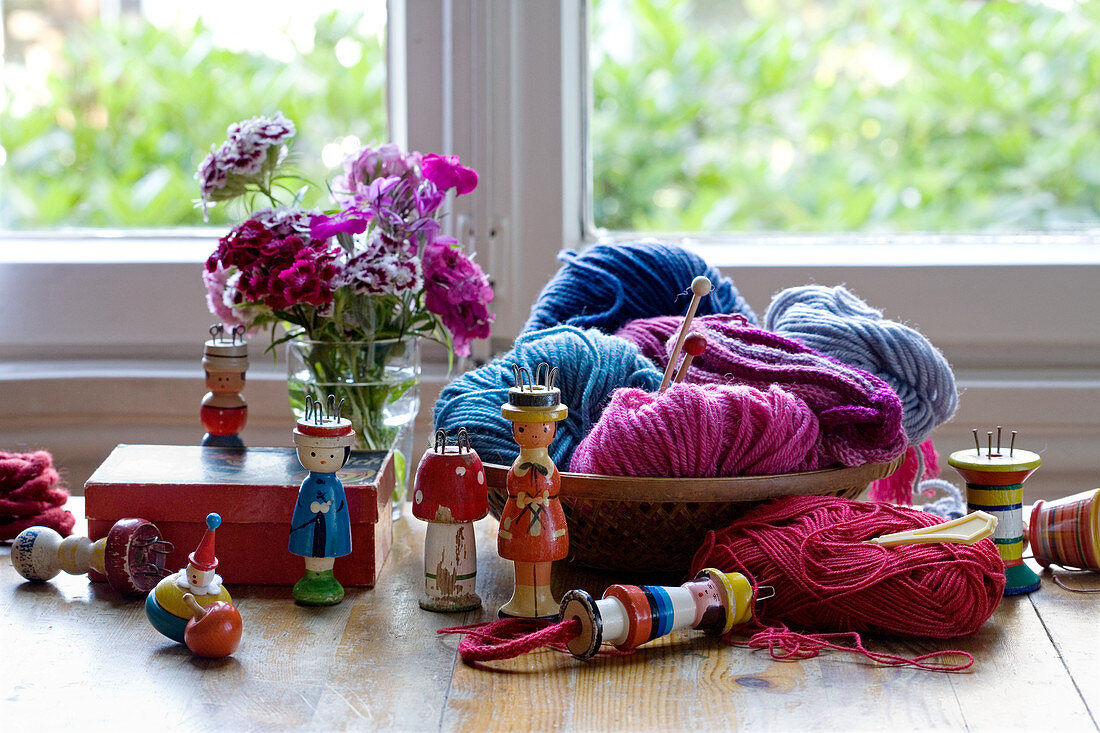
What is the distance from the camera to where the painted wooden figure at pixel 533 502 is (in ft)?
2.16

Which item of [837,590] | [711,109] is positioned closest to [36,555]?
[837,590]

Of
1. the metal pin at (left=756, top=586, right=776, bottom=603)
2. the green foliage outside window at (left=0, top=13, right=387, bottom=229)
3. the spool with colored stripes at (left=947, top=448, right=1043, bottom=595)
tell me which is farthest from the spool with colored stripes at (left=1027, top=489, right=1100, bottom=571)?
the green foliage outside window at (left=0, top=13, right=387, bottom=229)

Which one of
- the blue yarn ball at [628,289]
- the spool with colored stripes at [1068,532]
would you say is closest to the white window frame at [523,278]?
the blue yarn ball at [628,289]

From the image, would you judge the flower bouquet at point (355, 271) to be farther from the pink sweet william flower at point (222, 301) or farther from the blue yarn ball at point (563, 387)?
the blue yarn ball at point (563, 387)

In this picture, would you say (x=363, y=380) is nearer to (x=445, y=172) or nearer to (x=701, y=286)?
(x=445, y=172)

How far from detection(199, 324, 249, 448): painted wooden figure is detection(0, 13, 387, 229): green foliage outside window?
1.94 feet

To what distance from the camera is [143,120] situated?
4.89 feet

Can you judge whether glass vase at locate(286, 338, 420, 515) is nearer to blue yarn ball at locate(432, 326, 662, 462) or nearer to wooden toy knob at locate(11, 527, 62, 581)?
blue yarn ball at locate(432, 326, 662, 462)

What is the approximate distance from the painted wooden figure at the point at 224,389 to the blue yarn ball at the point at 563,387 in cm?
19

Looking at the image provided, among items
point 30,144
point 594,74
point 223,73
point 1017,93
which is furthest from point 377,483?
point 1017,93

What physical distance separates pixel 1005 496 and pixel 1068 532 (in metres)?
0.08

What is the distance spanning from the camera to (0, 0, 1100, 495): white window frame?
1269mm

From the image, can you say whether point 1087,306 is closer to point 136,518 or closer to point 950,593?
point 950,593

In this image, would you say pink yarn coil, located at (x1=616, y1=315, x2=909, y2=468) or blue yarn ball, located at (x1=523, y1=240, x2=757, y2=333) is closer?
pink yarn coil, located at (x1=616, y1=315, x2=909, y2=468)
